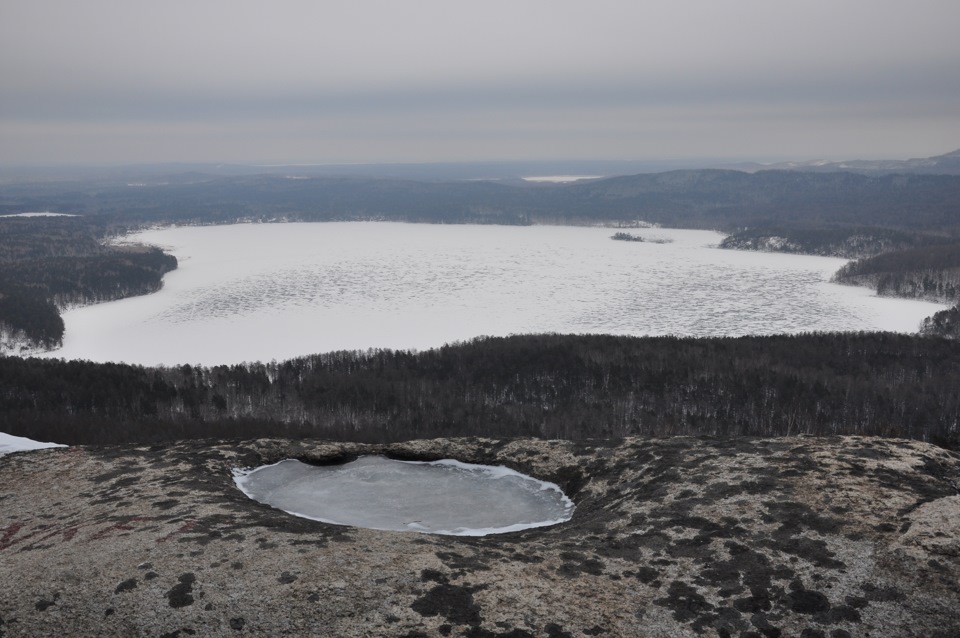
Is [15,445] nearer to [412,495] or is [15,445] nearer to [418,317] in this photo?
[412,495]

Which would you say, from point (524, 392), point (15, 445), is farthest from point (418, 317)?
point (15, 445)

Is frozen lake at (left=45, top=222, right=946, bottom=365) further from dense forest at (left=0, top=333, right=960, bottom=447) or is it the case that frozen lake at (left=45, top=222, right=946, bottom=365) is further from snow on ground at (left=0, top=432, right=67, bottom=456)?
snow on ground at (left=0, top=432, right=67, bottom=456)

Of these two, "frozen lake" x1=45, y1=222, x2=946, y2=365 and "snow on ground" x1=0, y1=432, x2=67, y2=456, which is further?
"frozen lake" x1=45, y1=222, x2=946, y2=365

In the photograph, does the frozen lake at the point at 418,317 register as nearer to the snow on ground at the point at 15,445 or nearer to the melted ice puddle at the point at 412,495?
the snow on ground at the point at 15,445

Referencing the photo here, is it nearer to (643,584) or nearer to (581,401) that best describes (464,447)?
(643,584)

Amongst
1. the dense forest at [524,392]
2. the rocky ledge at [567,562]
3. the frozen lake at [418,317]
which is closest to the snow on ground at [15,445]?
the rocky ledge at [567,562]

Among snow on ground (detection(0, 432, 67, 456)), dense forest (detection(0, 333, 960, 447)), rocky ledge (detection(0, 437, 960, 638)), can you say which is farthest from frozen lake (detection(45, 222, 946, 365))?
rocky ledge (detection(0, 437, 960, 638))
